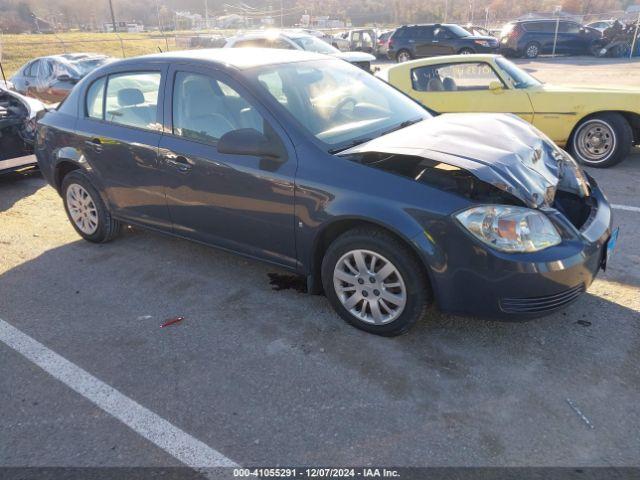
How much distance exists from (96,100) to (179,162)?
4.41 ft

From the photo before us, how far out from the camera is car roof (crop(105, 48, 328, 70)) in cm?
366

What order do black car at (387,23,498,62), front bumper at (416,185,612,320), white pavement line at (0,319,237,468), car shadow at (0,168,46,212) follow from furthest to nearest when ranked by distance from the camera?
black car at (387,23,498,62)
car shadow at (0,168,46,212)
front bumper at (416,185,612,320)
white pavement line at (0,319,237,468)

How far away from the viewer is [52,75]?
40.9ft

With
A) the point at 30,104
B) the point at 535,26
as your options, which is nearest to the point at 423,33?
the point at 535,26

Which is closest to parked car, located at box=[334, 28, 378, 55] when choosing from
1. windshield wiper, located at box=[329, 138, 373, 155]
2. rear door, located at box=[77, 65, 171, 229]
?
rear door, located at box=[77, 65, 171, 229]

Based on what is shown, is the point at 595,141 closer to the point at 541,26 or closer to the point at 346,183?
the point at 346,183

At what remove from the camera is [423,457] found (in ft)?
7.64

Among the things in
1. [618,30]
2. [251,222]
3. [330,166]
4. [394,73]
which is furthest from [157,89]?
[618,30]

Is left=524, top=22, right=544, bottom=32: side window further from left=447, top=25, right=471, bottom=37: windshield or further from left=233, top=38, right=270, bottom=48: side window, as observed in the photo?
left=233, top=38, right=270, bottom=48: side window

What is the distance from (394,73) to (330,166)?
462 cm

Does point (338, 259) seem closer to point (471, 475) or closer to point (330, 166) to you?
point (330, 166)

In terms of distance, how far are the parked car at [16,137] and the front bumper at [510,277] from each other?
19.2ft

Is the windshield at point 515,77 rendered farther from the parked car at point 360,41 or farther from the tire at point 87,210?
the parked car at point 360,41

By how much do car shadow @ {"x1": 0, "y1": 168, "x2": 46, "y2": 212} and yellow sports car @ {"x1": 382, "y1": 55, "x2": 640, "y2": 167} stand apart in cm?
501
